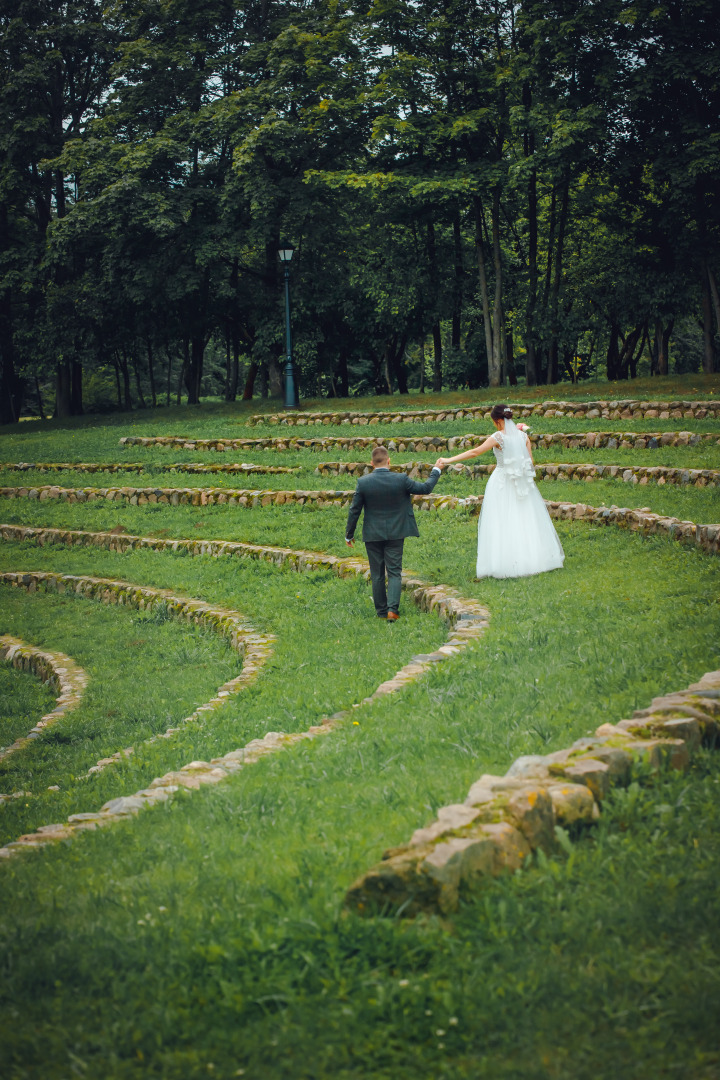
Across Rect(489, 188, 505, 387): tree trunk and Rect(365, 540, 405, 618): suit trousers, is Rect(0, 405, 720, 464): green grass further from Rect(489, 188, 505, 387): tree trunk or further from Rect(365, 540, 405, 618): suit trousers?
Rect(365, 540, 405, 618): suit trousers

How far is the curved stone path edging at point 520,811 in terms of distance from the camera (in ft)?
11.4

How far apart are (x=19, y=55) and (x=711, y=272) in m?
30.4

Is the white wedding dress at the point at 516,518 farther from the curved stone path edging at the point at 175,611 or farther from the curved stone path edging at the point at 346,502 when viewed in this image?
the curved stone path edging at the point at 175,611

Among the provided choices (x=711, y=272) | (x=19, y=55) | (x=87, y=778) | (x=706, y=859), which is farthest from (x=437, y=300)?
(x=706, y=859)

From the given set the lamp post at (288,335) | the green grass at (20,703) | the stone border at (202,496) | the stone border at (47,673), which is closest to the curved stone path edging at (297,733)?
the stone border at (47,673)

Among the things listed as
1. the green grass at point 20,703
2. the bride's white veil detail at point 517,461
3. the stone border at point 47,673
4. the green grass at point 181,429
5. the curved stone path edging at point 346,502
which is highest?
the green grass at point 181,429

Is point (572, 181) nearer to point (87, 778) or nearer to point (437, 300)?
point (437, 300)

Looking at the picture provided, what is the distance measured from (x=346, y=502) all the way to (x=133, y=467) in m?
8.80

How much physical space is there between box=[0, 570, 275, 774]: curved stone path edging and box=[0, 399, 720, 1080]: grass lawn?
1.29 feet

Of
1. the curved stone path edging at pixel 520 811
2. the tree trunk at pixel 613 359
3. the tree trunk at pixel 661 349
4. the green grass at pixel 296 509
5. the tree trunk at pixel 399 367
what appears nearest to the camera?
the curved stone path edging at pixel 520 811

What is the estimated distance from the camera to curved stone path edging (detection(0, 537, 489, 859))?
5684mm

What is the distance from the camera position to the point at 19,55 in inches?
1539

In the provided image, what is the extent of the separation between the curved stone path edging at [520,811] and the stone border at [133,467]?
17.1m

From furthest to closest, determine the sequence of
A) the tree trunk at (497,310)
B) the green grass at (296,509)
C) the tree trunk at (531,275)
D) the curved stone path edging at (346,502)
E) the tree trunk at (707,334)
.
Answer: the tree trunk at (531,275), the tree trunk at (497,310), the tree trunk at (707,334), the green grass at (296,509), the curved stone path edging at (346,502)
